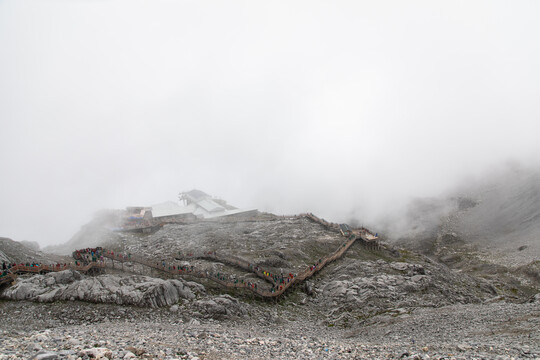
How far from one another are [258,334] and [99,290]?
1588 cm

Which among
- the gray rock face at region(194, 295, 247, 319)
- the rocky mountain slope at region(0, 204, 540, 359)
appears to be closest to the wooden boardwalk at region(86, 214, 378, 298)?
the rocky mountain slope at region(0, 204, 540, 359)

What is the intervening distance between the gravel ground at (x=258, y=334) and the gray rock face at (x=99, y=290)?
1.01 m

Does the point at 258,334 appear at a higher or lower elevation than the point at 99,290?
lower

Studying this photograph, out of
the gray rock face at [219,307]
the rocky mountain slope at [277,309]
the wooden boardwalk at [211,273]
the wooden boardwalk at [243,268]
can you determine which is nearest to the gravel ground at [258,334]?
the rocky mountain slope at [277,309]

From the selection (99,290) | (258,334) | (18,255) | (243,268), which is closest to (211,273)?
(243,268)

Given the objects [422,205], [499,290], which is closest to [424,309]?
[499,290]

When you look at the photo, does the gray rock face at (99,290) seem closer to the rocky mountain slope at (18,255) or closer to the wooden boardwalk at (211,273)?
the wooden boardwalk at (211,273)

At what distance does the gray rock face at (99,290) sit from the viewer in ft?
98.8

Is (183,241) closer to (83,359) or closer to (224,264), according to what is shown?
(224,264)

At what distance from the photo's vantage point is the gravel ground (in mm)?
17953

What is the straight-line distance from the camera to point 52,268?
3722 cm

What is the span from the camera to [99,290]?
102 feet

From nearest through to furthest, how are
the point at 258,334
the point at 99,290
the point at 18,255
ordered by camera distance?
the point at 258,334, the point at 99,290, the point at 18,255

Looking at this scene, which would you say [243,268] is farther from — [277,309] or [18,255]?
[18,255]
